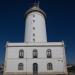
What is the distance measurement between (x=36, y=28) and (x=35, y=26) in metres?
0.59

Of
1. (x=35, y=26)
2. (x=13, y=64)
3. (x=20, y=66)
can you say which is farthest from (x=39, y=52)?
(x=35, y=26)

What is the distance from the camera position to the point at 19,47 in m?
34.3

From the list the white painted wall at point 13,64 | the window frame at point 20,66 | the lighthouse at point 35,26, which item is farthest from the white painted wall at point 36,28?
the window frame at point 20,66

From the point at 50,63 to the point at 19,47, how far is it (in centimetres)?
721

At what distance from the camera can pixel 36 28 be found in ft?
132

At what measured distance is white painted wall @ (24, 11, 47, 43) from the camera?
39.0 meters

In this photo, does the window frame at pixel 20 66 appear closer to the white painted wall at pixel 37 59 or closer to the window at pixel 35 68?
the white painted wall at pixel 37 59

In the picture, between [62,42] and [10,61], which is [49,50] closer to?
[62,42]

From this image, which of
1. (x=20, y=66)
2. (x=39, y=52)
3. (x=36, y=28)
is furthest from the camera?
(x=36, y=28)

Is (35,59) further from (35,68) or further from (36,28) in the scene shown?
(36,28)

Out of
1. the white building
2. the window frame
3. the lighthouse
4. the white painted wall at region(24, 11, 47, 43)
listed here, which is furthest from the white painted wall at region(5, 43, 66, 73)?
the white painted wall at region(24, 11, 47, 43)

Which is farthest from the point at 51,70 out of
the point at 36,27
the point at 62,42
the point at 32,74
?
the point at 36,27

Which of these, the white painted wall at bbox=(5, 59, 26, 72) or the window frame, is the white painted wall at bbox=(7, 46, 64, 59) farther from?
the window frame

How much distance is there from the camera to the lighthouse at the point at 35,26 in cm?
3897
